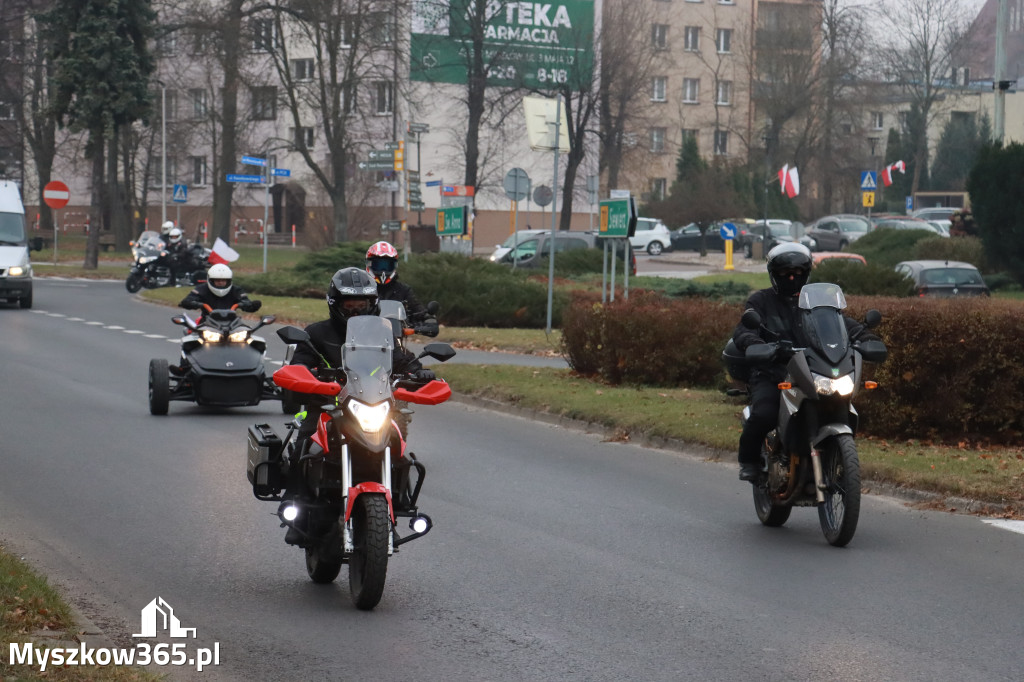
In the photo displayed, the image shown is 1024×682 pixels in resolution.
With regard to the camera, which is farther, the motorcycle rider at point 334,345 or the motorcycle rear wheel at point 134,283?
the motorcycle rear wheel at point 134,283

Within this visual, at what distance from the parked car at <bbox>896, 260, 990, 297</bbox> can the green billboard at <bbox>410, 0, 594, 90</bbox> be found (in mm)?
29466

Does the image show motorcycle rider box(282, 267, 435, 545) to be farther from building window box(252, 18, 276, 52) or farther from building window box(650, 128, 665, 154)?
building window box(650, 128, 665, 154)

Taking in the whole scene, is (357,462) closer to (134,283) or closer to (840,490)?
(840,490)

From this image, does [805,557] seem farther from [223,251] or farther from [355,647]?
[223,251]

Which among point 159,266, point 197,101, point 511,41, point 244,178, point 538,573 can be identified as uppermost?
point 511,41

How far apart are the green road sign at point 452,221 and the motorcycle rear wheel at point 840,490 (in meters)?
19.3

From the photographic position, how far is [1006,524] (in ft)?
32.3

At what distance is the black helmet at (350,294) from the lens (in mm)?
7406

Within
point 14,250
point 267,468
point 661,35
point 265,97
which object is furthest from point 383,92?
point 267,468

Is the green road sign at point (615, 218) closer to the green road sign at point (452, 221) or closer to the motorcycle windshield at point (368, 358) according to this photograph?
the green road sign at point (452, 221)

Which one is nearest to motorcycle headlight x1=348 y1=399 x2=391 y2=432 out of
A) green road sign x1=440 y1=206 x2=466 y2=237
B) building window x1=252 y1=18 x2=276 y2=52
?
green road sign x1=440 y1=206 x2=466 y2=237

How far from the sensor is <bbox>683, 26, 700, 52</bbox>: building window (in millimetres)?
89625

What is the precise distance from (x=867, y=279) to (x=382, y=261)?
18513mm

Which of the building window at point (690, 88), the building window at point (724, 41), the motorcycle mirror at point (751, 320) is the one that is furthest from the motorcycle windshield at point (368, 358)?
the building window at point (724, 41)
